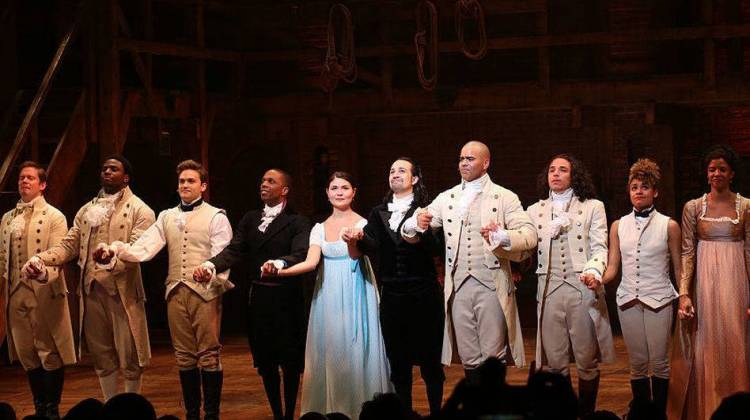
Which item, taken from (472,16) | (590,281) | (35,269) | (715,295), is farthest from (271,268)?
(472,16)

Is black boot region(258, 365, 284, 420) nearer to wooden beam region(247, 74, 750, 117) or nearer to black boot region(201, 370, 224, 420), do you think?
black boot region(201, 370, 224, 420)

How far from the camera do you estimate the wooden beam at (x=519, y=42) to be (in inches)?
465

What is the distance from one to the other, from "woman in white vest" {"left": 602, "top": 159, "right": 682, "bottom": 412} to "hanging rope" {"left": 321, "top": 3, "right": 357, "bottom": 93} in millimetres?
4759

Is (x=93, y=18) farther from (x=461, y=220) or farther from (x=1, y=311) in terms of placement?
(x=461, y=220)

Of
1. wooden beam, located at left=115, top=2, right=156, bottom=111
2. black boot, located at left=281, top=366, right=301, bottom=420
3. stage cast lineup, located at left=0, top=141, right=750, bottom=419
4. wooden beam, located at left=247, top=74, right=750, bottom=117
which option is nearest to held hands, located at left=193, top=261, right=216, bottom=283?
stage cast lineup, located at left=0, top=141, right=750, bottom=419

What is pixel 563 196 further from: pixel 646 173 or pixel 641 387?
pixel 641 387

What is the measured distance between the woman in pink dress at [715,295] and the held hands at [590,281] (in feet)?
1.60

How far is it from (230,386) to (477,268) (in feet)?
10.6

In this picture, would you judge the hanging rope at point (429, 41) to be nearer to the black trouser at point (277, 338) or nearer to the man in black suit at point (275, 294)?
the man in black suit at point (275, 294)

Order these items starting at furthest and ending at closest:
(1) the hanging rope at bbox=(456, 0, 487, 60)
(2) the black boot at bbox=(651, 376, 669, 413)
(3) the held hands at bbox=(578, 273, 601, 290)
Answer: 1. (1) the hanging rope at bbox=(456, 0, 487, 60)
2. (2) the black boot at bbox=(651, 376, 669, 413)
3. (3) the held hands at bbox=(578, 273, 601, 290)

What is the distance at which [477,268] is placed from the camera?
7176mm

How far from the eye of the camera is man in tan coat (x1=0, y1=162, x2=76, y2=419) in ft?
26.8

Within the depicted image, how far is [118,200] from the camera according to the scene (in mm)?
8070

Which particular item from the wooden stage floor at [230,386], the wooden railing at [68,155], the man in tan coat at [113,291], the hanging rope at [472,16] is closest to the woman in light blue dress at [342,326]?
the wooden stage floor at [230,386]
